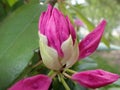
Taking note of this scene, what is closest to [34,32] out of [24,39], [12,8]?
[24,39]

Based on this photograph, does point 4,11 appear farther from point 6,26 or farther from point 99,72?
point 99,72

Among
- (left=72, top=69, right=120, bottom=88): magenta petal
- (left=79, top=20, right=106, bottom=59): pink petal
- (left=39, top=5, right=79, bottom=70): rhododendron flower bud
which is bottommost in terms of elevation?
(left=72, top=69, right=120, bottom=88): magenta petal

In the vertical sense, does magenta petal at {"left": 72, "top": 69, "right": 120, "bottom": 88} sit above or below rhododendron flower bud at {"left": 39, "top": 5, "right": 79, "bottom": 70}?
below
